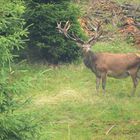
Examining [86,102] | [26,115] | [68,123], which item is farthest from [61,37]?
[26,115]

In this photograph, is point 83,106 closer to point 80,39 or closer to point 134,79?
point 134,79

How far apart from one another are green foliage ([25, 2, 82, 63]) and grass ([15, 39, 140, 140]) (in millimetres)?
444

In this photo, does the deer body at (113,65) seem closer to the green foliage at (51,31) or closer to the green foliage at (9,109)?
the green foliage at (51,31)

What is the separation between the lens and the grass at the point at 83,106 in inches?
498

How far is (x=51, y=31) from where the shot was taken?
17750mm

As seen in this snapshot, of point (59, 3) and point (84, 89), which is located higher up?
point (59, 3)

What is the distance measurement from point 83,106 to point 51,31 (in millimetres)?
4077

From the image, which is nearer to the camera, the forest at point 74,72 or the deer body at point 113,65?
the forest at point 74,72

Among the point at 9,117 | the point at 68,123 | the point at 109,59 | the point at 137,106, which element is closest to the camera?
the point at 9,117

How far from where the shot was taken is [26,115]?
22.4ft

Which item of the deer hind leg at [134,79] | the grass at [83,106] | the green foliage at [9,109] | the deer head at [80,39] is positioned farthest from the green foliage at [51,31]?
the green foliage at [9,109]

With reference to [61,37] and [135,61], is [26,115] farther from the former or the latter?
[61,37]

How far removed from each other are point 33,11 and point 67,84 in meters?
2.81

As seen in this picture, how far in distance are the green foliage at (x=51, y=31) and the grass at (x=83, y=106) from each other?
444 mm
